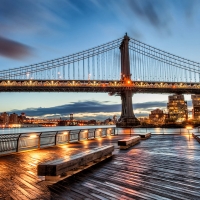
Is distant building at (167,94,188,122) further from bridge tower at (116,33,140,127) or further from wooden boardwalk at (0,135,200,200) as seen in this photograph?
wooden boardwalk at (0,135,200,200)

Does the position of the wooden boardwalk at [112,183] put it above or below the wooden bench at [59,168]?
below

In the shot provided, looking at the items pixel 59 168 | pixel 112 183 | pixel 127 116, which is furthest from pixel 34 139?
pixel 127 116

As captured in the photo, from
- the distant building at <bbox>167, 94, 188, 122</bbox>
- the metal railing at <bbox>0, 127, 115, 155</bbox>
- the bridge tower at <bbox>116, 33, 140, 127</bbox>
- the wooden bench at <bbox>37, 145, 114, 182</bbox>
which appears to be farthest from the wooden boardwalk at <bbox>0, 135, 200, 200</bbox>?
the distant building at <bbox>167, 94, 188, 122</bbox>

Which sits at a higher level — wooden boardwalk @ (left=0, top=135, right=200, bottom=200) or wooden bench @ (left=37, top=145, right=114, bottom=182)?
wooden bench @ (left=37, top=145, right=114, bottom=182)

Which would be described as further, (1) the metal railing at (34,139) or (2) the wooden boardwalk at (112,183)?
(1) the metal railing at (34,139)

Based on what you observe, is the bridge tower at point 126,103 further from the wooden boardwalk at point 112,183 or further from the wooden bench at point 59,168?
the wooden bench at point 59,168

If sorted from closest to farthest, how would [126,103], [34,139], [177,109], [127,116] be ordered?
1. [34,139]
2. [127,116]
3. [126,103]
4. [177,109]

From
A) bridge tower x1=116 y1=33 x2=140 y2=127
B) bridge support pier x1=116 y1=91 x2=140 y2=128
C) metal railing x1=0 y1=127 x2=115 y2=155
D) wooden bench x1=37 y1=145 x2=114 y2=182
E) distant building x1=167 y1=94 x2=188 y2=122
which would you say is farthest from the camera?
distant building x1=167 y1=94 x2=188 y2=122

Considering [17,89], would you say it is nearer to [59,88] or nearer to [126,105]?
[59,88]

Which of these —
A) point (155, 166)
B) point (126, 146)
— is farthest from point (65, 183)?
point (126, 146)

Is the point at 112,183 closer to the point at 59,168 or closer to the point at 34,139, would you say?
the point at 59,168

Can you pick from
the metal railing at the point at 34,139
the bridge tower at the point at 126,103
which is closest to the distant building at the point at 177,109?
the bridge tower at the point at 126,103

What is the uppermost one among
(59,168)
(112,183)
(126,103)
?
(126,103)

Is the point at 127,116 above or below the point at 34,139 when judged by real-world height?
above
